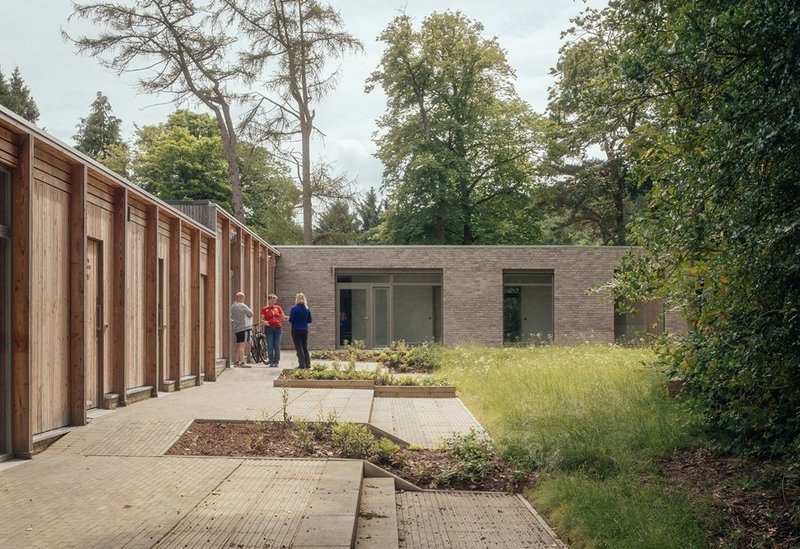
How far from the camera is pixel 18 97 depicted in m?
47.3

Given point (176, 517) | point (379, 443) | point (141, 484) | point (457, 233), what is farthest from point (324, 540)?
point (457, 233)

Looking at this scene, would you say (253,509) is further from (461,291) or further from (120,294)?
(461,291)

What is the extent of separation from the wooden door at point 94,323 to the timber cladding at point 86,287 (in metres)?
0.01

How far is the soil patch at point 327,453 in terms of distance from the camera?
7.75 m

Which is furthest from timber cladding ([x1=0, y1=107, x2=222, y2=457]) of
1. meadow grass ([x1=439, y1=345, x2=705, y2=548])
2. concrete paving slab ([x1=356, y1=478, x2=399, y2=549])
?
meadow grass ([x1=439, y1=345, x2=705, y2=548])

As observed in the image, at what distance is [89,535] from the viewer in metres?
4.84

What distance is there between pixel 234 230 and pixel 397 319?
34.4 feet

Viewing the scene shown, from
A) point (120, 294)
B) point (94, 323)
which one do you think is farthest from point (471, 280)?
point (94, 323)

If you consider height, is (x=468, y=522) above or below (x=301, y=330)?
below

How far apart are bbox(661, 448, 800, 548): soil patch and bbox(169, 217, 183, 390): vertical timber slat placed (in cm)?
758

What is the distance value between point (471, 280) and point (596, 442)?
18879mm

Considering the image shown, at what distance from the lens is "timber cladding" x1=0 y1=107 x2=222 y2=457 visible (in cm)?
711

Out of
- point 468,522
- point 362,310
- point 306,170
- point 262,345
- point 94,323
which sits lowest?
point 468,522

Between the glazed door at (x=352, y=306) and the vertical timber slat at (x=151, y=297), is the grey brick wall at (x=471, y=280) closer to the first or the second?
the glazed door at (x=352, y=306)
